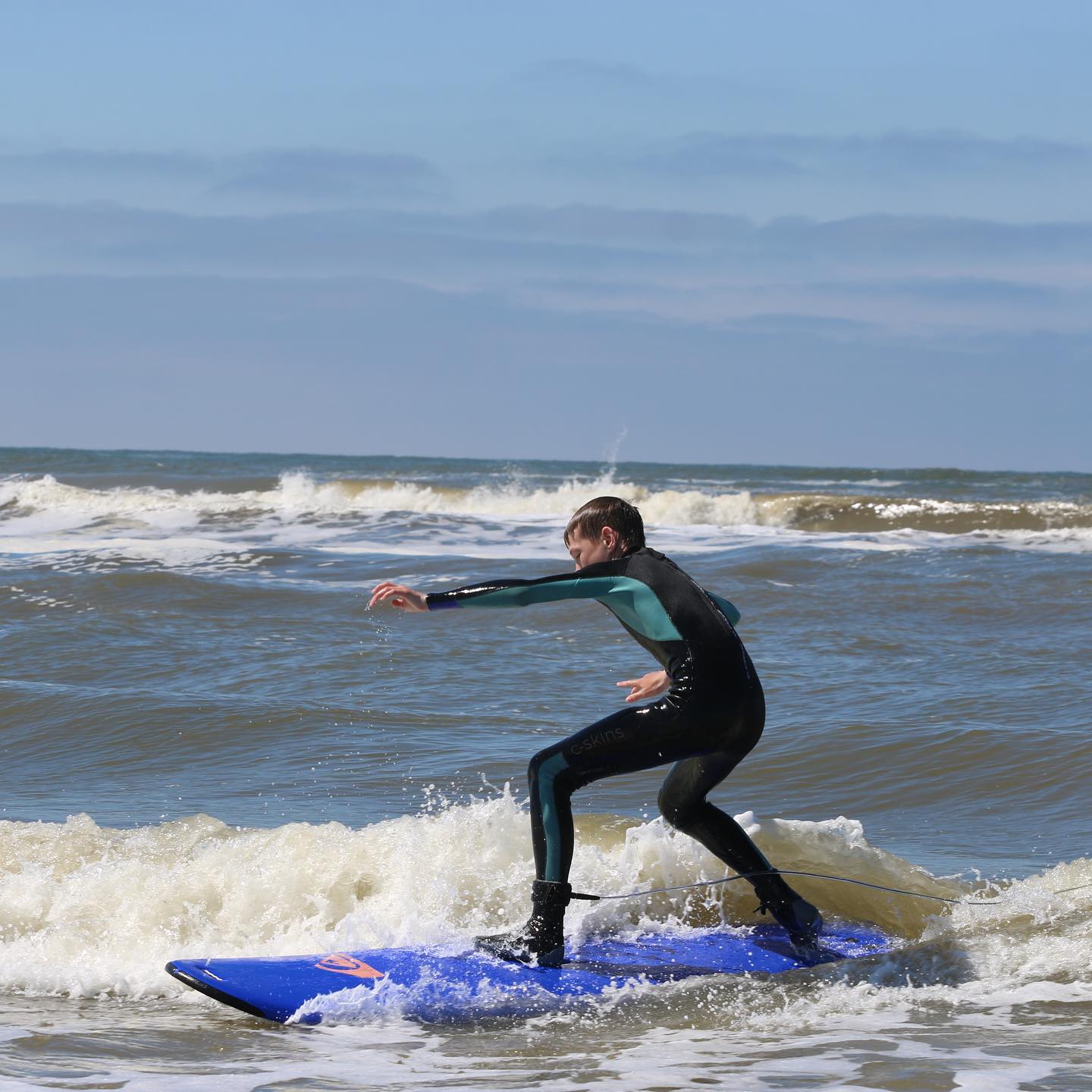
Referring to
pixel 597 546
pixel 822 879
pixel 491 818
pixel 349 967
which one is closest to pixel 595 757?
pixel 597 546

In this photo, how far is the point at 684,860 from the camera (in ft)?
17.2

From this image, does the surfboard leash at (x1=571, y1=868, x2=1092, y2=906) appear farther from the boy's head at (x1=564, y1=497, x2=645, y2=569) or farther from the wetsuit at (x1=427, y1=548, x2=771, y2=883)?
the boy's head at (x1=564, y1=497, x2=645, y2=569)

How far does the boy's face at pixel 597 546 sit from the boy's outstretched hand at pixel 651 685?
40 centimetres

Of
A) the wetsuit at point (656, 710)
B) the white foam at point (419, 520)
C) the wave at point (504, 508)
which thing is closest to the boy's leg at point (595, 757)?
the wetsuit at point (656, 710)

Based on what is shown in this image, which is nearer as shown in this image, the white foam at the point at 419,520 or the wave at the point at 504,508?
the white foam at the point at 419,520

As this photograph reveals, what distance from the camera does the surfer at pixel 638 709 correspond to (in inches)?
165

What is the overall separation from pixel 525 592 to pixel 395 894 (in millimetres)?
1710

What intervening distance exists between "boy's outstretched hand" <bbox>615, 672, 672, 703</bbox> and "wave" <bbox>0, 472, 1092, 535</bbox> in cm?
2014

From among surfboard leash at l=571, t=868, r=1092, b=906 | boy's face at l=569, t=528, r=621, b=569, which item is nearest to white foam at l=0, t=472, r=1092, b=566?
surfboard leash at l=571, t=868, r=1092, b=906

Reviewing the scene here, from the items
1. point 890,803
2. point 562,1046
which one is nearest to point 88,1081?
point 562,1046

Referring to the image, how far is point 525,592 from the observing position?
13.3ft

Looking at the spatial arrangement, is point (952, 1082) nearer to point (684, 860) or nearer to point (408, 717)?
point (684, 860)

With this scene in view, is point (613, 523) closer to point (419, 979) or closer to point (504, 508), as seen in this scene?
point (419, 979)

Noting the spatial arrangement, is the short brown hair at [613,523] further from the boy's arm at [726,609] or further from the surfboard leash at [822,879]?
the surfboard leash at [822,879]
